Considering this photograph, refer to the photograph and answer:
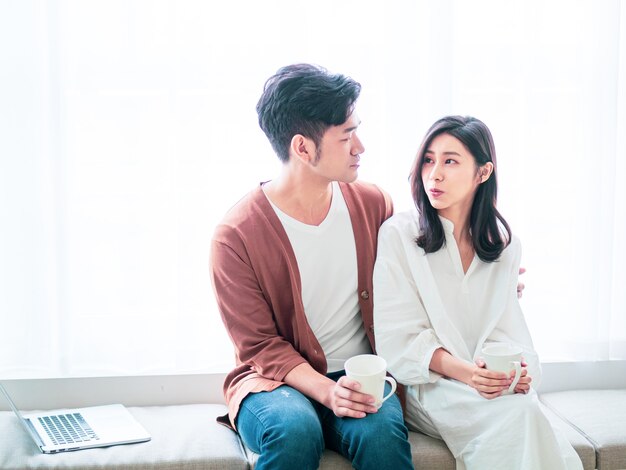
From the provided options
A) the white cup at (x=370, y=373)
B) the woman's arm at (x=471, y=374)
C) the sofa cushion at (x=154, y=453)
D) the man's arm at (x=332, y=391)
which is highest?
the white cup at (x=370, y=373)

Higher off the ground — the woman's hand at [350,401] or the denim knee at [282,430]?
the woman's hand at [350,401]

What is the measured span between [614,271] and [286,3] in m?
1.30

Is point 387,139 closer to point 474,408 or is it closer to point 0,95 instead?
point 474,408

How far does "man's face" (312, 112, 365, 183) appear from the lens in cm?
208

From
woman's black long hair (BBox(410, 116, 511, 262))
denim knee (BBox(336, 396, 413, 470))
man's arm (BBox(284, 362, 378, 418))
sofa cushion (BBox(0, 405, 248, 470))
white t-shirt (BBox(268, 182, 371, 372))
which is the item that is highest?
woman's black long hair (BBox(410, 116, 511, 262))

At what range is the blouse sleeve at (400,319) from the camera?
2018mm

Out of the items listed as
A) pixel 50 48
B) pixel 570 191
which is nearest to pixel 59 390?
pixel 50 48

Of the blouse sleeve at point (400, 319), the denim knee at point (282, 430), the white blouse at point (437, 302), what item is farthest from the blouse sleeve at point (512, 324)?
the denim knee at point (282, 430)

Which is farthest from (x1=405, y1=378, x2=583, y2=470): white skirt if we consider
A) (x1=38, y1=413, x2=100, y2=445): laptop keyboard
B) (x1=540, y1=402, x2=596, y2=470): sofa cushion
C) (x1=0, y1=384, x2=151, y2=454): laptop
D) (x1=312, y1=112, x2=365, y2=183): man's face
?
(x1=38, y1=413, x2=100, y2=445): laptop keyboard

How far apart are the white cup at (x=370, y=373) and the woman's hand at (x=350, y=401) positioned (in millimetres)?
16

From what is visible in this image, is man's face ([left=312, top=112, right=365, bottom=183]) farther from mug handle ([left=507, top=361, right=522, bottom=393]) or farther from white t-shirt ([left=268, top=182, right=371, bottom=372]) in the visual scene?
mug handle ([left=507, top=361, right=522, bottom=393])

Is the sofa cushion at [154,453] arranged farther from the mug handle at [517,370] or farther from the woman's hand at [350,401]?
the mug handle at [517,370]

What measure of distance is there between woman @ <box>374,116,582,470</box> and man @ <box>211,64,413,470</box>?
0.33 feet

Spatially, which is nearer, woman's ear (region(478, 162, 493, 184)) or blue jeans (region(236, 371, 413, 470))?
blue jeans (region(236, 371, 413, 470))
